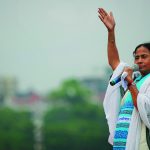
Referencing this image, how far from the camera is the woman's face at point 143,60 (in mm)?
4953

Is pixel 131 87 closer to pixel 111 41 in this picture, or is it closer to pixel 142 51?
pixel 142 51

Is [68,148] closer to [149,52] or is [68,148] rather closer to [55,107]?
[55,107]

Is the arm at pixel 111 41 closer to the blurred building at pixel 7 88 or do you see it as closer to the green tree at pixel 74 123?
the green tree at pixel 74 123

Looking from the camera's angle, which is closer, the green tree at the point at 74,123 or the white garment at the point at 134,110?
the white garment at the point at 134,110

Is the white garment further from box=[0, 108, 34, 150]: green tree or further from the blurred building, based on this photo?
the blurred building

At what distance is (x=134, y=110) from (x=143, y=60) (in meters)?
0.32

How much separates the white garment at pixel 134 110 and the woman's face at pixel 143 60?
9cm

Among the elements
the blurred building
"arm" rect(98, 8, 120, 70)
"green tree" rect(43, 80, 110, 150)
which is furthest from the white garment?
the blurred building

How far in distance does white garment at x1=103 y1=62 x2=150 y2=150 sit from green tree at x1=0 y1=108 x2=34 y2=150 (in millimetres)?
43657

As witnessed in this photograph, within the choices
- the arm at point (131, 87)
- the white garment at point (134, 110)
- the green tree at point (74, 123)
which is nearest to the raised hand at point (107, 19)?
the white garment at point (134, 110)

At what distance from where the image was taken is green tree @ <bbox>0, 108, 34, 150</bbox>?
52031 millimetres

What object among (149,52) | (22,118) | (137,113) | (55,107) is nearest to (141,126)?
(137,113)

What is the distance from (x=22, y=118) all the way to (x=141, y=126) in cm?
6124

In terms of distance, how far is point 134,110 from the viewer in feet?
15.9
